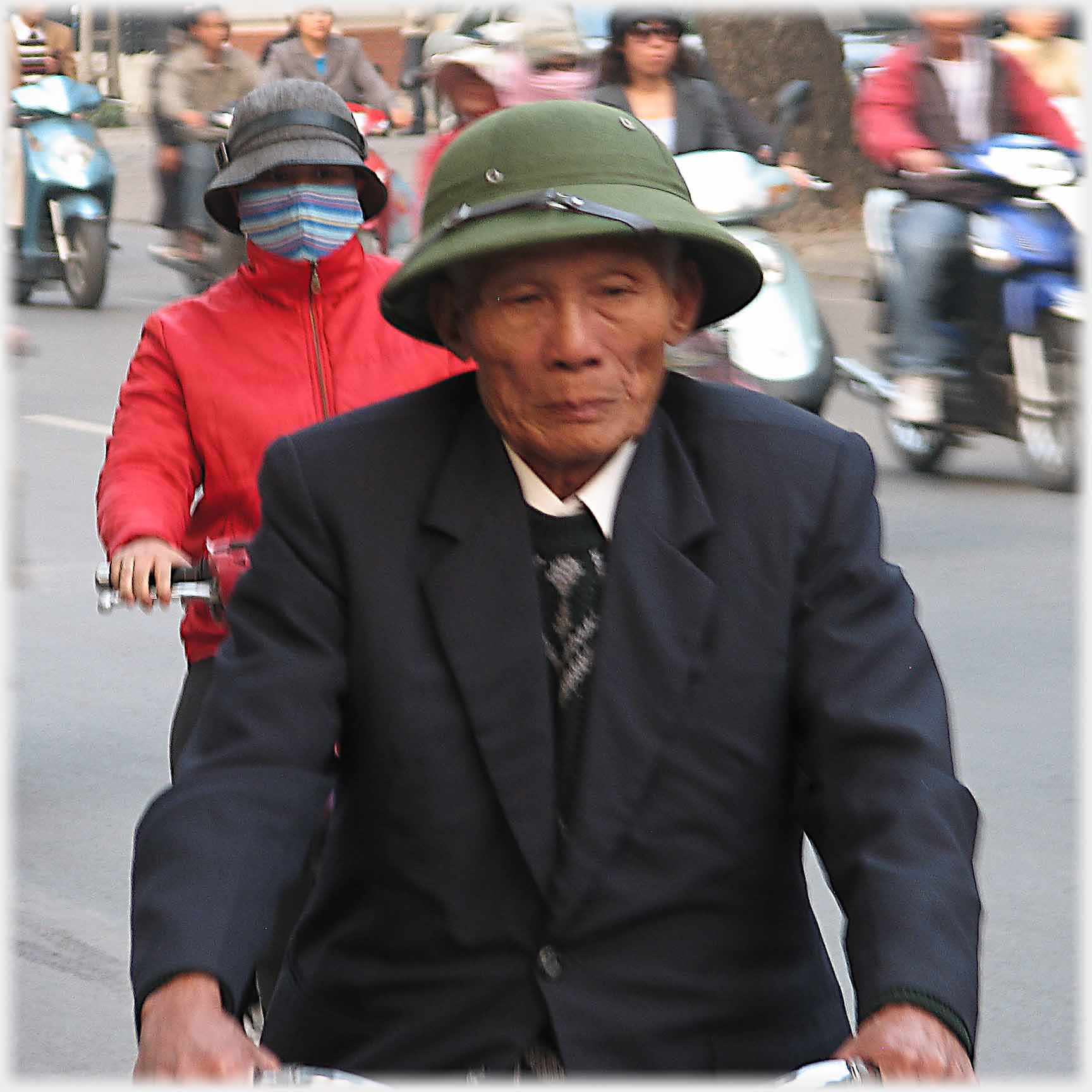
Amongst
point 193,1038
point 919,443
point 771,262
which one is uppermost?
point 193,1038

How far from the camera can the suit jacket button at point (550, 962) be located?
225 cm

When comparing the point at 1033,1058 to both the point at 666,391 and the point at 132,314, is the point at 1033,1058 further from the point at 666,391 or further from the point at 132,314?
the point at 132,314

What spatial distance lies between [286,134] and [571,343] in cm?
181

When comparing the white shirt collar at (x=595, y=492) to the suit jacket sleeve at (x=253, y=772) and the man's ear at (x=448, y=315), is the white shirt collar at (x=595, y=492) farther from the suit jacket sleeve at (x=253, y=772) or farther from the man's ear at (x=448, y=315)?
the suit jacket sleeve at (x=253, y=772)

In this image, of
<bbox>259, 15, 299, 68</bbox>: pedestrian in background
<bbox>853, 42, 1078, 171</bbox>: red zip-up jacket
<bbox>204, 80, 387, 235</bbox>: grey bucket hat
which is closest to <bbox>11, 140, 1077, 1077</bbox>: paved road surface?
<bbox>853, 42, 1078, 171</bbox>: red zip-up jacket

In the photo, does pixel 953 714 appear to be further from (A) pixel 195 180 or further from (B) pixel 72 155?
(B) pixel 72 155

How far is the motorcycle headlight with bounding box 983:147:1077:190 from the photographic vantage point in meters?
9.52

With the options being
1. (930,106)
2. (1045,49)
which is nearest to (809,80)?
(1045,49)

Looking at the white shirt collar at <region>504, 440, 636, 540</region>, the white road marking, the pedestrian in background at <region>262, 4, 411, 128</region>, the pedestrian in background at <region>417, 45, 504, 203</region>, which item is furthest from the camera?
the pedestrian in background at <region>262, 4, 411, 128</region>

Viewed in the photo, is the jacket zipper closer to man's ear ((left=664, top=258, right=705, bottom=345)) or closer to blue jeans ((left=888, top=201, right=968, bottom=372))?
man's ear ((left=664, top=258, right=705, bottom=345))

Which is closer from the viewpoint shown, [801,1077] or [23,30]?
[801,1077]

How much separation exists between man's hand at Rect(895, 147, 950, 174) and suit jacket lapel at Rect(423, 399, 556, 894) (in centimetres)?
771

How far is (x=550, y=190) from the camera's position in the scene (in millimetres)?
2248

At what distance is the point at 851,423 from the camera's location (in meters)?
11.9
